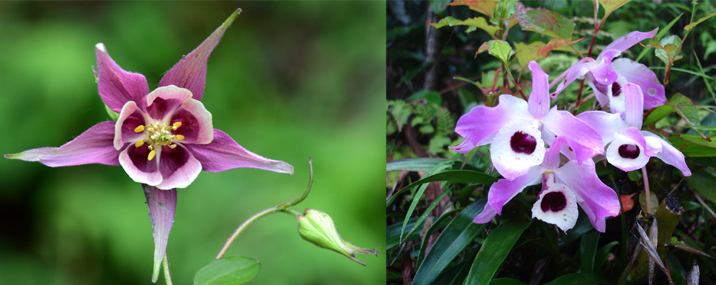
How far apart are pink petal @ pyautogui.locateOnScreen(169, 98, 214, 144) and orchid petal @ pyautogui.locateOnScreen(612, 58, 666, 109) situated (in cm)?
65

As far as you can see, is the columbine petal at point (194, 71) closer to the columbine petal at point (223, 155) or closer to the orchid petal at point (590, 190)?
the columbine petal at point (223, 155)

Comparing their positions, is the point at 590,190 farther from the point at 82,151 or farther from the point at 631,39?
the point at 82,151

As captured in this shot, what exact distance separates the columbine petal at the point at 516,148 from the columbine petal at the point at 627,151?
0.11 metres

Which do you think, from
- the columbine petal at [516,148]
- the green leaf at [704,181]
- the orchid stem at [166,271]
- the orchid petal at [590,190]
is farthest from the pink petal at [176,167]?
the green leaf at [704,181]

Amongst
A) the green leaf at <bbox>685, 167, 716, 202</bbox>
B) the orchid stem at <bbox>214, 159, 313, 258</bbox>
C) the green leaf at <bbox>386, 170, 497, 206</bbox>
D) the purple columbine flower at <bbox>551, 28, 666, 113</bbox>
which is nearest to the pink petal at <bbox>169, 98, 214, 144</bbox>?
the orchid stem at <bbox>214, 159, 313, 258</bbox>

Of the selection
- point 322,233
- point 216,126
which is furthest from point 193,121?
point 322,233

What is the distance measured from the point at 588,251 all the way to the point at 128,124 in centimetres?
72

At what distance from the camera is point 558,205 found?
23.4 inches

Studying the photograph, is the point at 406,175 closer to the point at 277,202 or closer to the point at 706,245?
the point at 277,202

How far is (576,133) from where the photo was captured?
1.90 ft

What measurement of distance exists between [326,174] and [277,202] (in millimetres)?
92

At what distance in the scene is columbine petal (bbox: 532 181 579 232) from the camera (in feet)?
1.92

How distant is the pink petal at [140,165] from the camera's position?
57 centimetres

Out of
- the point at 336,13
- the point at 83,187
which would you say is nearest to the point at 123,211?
the point at 83,187
